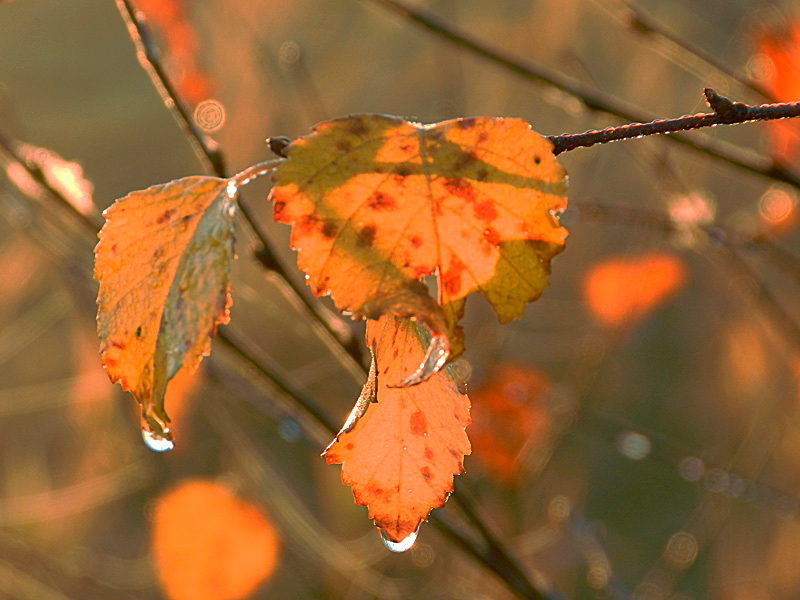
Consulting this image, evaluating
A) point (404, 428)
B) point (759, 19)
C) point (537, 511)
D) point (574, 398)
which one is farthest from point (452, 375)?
point (537, 511)

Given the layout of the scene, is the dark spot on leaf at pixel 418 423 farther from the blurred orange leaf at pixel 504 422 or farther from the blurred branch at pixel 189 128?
the blurred orange leaf at pixel 504 422

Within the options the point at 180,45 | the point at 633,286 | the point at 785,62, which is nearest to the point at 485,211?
the point at 785,62

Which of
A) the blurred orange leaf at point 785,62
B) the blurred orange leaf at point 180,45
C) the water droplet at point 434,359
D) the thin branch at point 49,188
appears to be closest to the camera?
the water droplet at point 434,359

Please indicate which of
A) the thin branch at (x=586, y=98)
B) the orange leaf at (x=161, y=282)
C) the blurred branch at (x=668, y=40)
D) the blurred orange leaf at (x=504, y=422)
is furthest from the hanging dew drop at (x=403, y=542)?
the blurred orange leaf at (x=504, y=422)

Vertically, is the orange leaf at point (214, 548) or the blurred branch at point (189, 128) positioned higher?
the blurred branch at point (189, 128)

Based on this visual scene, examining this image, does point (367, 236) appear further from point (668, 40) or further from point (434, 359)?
point (668, 40)

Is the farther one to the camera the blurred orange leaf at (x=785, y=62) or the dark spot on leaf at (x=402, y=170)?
the blurred orange leaf at (x=785, y=62)

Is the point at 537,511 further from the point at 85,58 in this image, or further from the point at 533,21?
the point at 85,58
